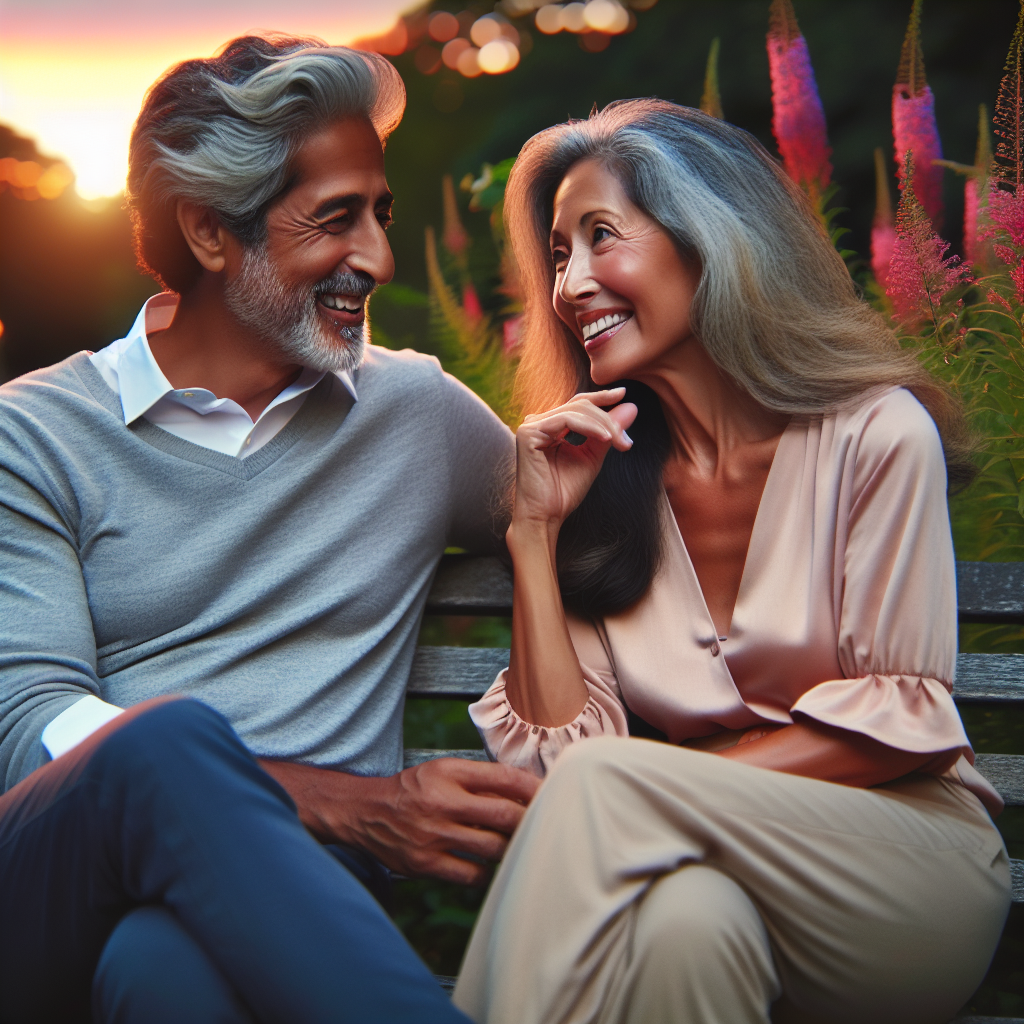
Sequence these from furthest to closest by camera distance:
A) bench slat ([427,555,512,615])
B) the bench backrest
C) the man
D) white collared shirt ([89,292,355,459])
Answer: bench slat ([427,555,512,615]), white collared shirt ([89,292,355,459]), the bench backrest, the man

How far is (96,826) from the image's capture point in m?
1.48

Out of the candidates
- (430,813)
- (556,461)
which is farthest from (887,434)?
(430,813)

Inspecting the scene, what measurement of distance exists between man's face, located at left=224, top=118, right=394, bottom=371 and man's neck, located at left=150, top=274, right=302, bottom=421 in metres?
0.06

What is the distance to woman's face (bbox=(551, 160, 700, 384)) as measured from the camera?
202 centimetres

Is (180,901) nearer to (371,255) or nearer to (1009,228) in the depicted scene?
(371,255)

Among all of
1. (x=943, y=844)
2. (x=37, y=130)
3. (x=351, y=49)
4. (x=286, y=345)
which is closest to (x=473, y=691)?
(x=286, y=345)

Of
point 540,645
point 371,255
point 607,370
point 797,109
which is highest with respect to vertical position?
point 797,109

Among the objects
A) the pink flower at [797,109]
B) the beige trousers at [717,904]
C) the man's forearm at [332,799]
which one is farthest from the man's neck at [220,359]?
the pink flower at [797,109]

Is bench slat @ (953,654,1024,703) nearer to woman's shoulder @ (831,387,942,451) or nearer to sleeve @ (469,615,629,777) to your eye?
woman's shoulder @ (831,387,942,451)

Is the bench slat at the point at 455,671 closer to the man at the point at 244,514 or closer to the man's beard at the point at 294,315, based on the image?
the man at the point at 244,514

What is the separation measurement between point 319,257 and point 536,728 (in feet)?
3.55

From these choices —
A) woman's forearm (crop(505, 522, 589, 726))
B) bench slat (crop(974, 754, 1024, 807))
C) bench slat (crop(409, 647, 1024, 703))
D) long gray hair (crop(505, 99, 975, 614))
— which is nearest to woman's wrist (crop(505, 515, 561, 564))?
woman's forearm (crop(505, 522, 589, 726))

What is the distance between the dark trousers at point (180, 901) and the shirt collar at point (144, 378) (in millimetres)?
799

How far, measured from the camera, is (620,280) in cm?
202
